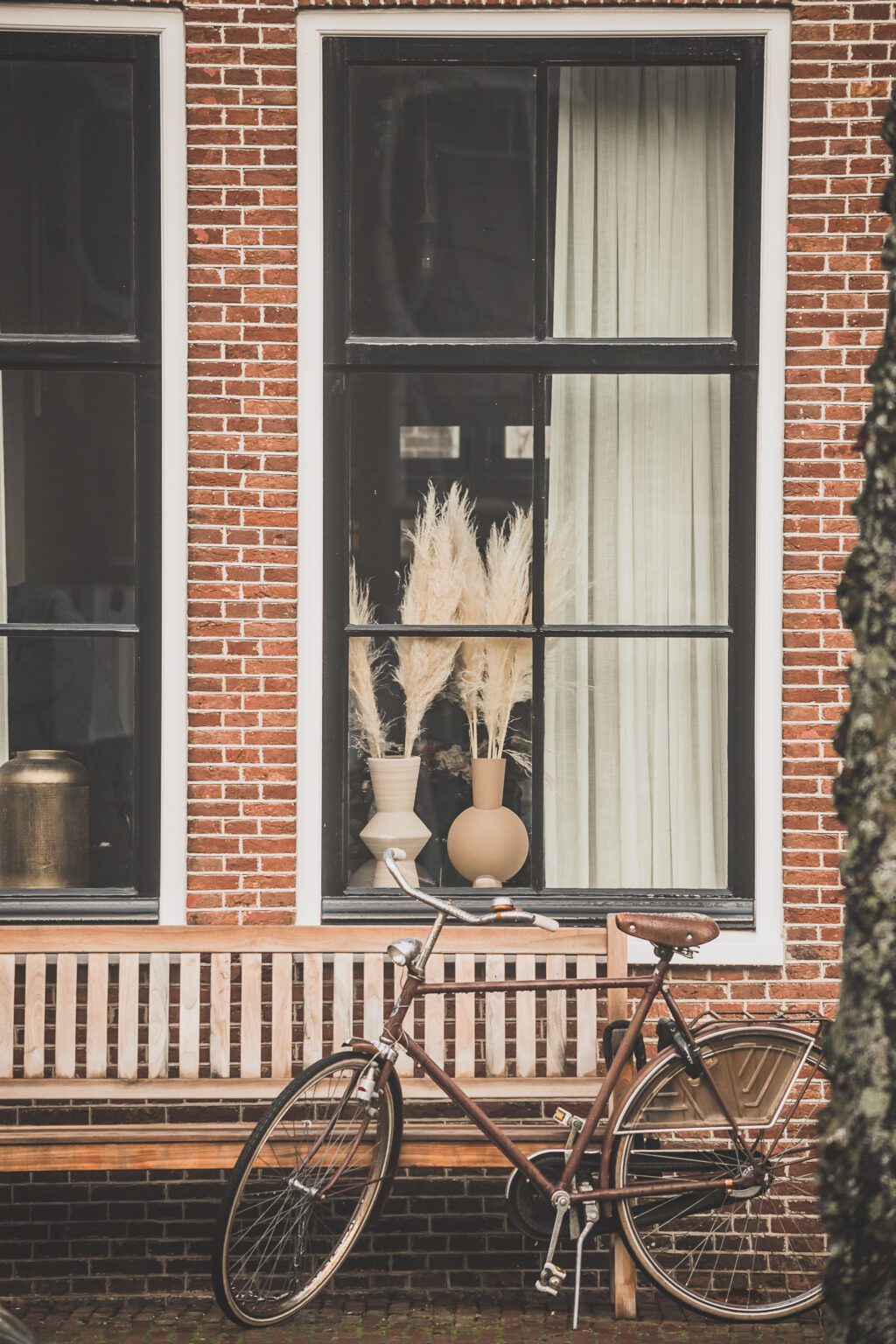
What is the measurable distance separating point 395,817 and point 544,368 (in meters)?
1.70

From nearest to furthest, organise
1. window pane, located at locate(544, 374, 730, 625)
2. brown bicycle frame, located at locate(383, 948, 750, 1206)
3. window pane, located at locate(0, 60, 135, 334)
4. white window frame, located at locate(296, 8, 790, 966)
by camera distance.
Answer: brown bicycle frame, located at locate(383, 948, 750, 1206), white window frame, located at locate(296, 8, 790, 966), window pane, located at locate(0, 60, 135, 334), window pane, located at locate(544, 374, 730, 625)

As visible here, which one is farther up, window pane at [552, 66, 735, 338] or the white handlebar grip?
window pane at [552, 66, 735, 338]

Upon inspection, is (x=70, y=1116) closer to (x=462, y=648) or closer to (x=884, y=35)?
(x=462, y=648)

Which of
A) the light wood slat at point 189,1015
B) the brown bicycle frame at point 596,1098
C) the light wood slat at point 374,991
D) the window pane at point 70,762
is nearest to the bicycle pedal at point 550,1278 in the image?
the brown bicycle frame at point 596,1098

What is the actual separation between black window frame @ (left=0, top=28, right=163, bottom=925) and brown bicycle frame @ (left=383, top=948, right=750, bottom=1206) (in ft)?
3.72

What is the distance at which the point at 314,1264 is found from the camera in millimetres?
4293

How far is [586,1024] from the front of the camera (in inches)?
169

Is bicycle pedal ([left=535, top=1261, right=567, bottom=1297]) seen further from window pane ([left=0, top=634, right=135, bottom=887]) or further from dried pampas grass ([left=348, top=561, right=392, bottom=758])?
window pane ([left=0, top=634, right=135, bottom=887])

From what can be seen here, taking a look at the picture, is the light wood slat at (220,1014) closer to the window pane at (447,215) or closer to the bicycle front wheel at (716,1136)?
the bicycle front wheel at (716,1136)

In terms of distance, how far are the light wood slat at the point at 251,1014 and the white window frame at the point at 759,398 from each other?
1.03 feet

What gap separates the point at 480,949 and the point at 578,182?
2.72 metres

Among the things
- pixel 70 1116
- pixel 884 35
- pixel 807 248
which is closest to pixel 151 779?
pixel 70 1116

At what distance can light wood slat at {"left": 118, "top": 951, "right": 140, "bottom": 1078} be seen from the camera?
4305 mm

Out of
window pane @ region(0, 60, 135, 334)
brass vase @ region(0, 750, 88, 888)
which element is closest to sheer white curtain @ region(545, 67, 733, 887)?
window pane @ region(0, 60, 135, 334)
